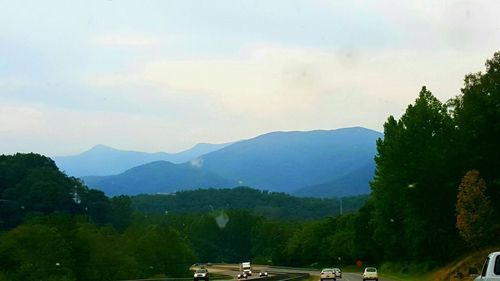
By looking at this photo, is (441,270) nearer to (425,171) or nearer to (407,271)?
(425,171)

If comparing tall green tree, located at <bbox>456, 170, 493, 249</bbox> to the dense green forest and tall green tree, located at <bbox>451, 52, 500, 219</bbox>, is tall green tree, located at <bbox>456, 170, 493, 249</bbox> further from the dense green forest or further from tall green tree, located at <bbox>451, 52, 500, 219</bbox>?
tall green tree, located at <bbox>451, 52, 500, 219</bbox>

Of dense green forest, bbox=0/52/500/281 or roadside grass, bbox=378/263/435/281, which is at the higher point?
dense green forest, bbox=0/52/500/281

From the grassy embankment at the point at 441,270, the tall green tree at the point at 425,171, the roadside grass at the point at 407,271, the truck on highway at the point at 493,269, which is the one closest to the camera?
the truck on highway at the point at 493,269

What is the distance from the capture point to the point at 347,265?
16125 cm

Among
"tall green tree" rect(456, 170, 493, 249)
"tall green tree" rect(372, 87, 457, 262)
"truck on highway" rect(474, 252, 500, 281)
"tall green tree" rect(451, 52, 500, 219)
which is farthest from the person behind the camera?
"tall green tree" rect(372, 87, 457, 262)

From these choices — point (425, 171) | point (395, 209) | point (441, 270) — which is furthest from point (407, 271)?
point (425, 171)

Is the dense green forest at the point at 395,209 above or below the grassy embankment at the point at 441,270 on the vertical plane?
above

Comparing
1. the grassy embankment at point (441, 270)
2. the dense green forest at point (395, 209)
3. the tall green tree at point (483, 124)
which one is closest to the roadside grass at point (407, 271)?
the grassy embankment at point (441, 270)

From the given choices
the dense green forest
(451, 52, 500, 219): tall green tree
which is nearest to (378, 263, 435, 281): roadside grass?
the dense green forest

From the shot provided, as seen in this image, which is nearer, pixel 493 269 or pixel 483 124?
pixel 493 269

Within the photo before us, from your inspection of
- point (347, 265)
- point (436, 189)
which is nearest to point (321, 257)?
point (347, 265)

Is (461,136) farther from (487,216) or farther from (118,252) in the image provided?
(118,252)

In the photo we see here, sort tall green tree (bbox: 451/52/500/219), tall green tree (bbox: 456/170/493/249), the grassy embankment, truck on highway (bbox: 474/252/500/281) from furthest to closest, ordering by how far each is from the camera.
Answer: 1. tall green tree (bbox: 451/52/500/219)
2. tall green tree (bbox: 456/170/493/249)
3. the grassy embankment
4. truck on highway (bbox: 474/252/500/281)

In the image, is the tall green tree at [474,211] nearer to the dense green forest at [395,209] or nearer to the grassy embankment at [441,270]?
the dense green forest at [395,209]
